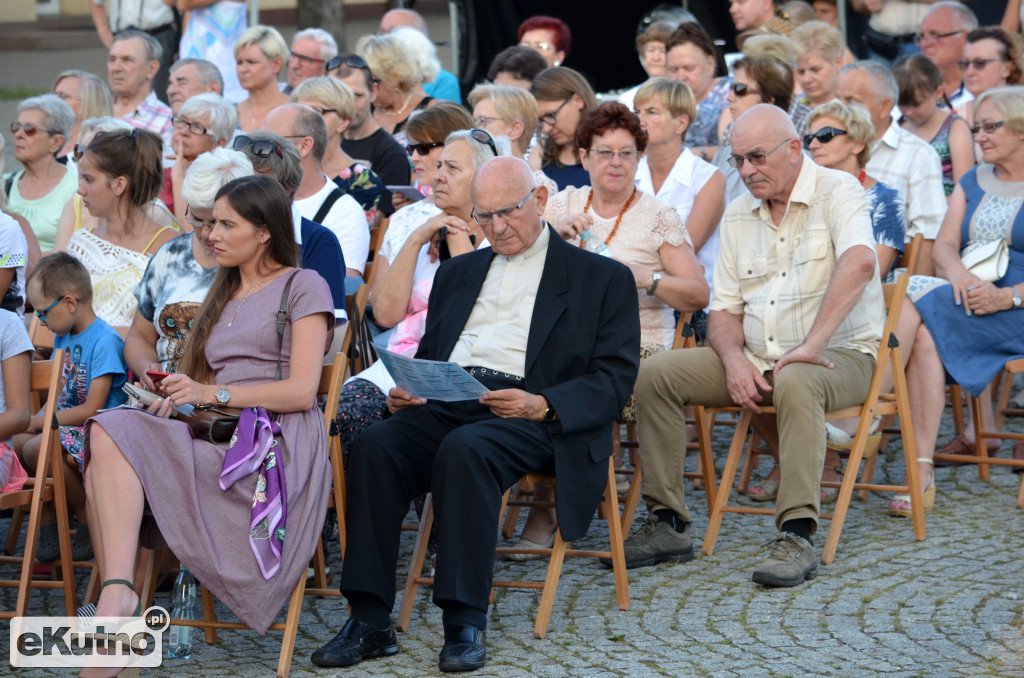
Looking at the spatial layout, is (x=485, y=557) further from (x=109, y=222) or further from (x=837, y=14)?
(x=837, y=14)

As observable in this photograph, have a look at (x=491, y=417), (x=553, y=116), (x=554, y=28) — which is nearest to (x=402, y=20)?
(x=554, y=28)

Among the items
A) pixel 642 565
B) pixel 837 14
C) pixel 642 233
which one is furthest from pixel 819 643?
pixel 837 14

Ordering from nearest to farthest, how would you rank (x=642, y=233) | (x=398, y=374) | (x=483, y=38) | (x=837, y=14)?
(x=398, y=374), (x=642, y=233), (x=837, y=14), (x=483, y=38)

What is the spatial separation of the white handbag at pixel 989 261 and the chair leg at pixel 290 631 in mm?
3784

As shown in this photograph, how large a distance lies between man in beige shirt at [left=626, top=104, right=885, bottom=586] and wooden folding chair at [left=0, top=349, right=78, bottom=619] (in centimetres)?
216

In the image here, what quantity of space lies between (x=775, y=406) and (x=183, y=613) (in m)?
2.40

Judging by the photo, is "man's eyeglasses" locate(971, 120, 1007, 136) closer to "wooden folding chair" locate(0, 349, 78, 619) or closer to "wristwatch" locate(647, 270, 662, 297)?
"wristwatch" locate(647, 270, 662, 297)

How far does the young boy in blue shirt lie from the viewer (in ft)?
17.3

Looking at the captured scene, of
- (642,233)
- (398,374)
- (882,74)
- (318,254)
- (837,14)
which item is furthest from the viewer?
(837,14)

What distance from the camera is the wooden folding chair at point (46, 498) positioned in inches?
187

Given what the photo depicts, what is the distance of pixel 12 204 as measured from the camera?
7742 mm

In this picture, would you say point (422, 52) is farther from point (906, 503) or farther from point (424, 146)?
point (906, 503)

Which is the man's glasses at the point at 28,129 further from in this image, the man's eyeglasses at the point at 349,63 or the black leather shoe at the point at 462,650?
the black leather shoe at the point at 462,650

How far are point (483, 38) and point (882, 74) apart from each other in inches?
212
